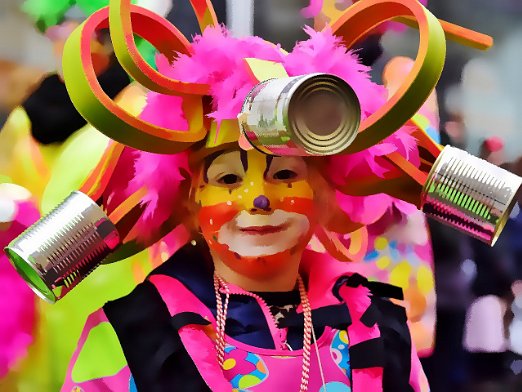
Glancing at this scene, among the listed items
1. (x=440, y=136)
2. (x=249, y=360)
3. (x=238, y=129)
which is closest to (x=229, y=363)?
(x=249, y=360)

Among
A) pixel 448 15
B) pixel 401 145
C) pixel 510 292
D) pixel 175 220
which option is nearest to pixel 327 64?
pixel 401 145

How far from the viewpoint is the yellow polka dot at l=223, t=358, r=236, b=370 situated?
28.6 inches

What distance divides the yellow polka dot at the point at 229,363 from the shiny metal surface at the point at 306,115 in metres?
0.25

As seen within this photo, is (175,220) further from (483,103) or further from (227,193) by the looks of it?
(483,103)

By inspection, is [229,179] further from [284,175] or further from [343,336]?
[343,336]

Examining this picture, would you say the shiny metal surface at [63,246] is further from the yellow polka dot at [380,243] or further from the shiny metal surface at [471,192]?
the yellow polka dot at [380,243]

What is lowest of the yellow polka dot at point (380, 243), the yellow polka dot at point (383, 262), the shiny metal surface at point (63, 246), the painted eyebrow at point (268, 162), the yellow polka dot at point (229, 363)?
the yellow polka dot at point (383, 262)

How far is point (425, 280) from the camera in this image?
3.38 feet

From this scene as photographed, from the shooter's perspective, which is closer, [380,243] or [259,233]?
[259,233]

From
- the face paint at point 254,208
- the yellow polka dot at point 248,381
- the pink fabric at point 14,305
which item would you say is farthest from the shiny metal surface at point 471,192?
the pink fabric at point 14,305

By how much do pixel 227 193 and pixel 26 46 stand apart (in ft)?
1.40

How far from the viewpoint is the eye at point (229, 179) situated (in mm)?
740

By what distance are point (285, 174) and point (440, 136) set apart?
0.38 metres

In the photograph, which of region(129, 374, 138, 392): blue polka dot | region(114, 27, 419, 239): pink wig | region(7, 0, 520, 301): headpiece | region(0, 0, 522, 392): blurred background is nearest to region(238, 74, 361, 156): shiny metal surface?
region(7, 0, 520, 301): headpiece
